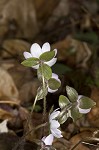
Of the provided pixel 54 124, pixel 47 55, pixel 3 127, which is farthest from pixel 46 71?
pixel 3 127

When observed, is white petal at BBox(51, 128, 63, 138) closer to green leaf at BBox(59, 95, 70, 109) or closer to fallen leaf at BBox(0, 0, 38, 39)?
green leaf at BBox(59, 95, 70, 109)

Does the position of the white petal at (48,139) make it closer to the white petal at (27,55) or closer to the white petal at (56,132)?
the white petal at (56,132)

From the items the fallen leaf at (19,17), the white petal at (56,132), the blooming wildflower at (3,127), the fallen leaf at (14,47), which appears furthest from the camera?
the fallen leaf at (19,17)

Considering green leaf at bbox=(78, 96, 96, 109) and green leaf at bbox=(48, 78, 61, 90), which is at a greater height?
green leaf at bbox=(48, 78, 61, 90)

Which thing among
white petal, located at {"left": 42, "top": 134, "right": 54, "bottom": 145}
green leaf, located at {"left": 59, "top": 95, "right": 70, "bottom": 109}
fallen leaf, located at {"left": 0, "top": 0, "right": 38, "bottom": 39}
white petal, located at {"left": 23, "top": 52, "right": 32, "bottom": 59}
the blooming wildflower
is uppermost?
white petal, located at {"left": 23, "top": 52, "right": 32, "bottom": 59}

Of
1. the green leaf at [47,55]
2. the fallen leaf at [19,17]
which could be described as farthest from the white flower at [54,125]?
the fallen leaf at [19,17]

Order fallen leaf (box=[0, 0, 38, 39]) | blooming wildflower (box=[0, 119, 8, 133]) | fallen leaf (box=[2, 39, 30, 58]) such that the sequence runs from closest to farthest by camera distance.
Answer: blooming wildflower (box=[0, 119, 8, 133]) < fallen leaf (box=[2, 39, 30, 58]) < fallen leaf (box=[0, 0, 38, 39])

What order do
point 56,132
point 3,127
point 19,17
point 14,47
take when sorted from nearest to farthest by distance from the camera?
point 56,132
point 3,127
point 14,47
point 19,17

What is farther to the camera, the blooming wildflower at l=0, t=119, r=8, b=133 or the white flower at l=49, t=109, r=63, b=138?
the blooming wildflower at l=0, t=119, r=8, b=133

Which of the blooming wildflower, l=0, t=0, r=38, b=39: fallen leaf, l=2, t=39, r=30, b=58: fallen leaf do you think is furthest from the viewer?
l=0, t=0, r=38, b=39: fallen leaf

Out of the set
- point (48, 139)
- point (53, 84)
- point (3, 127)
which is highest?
point (53, 84)

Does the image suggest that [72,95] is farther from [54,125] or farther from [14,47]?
[14,47]

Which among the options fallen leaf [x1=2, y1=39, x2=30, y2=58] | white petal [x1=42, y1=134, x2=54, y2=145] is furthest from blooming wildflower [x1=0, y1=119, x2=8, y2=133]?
fallen leaf [x1=2, y1=39, x2=30, y2=58]
